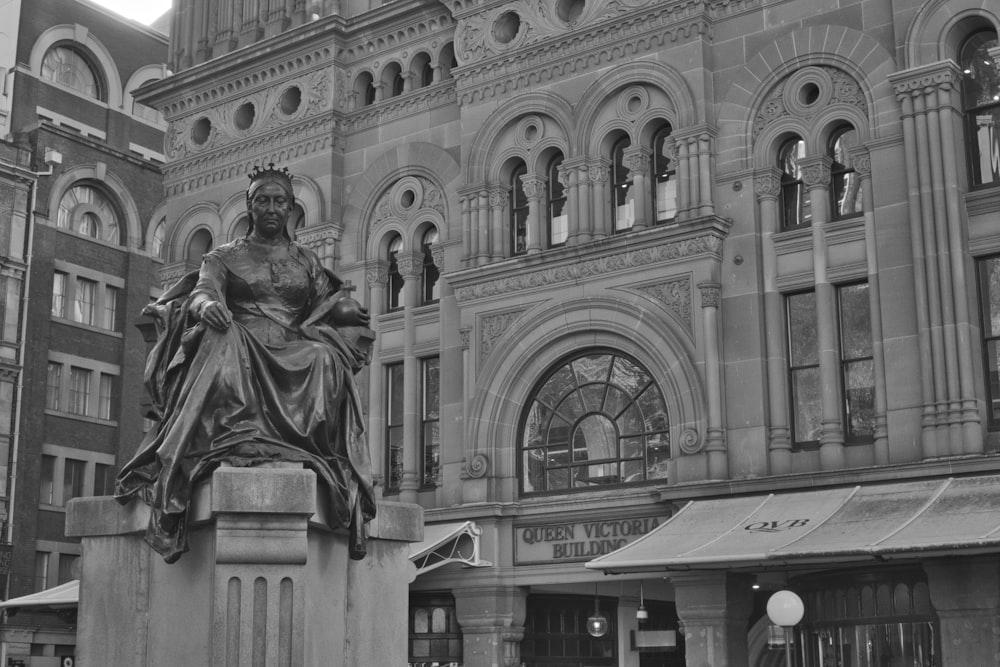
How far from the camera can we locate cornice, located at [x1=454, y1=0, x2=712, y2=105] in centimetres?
2792

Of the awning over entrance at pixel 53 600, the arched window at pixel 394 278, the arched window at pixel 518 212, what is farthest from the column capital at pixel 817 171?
the awning over entrance at pixel 53 600

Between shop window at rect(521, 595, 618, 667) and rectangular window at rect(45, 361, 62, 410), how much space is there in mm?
22235

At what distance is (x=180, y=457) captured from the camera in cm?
914

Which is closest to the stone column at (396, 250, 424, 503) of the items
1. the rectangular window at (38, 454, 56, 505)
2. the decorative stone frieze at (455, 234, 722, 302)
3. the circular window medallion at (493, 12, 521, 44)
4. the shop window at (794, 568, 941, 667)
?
the decorative stone frieze at (455, 234, 722, 302)

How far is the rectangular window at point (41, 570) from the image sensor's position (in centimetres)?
4397

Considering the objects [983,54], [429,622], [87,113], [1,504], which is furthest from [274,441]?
[87,113]

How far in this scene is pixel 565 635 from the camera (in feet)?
97.2

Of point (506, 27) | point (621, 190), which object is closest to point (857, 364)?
point (621, 190)

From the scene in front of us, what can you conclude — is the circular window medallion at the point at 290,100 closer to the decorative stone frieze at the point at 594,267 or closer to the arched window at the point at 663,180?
the decorative stone frieze at the point at 594,267

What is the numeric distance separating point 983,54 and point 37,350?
3146cm

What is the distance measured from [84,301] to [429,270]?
2013cm

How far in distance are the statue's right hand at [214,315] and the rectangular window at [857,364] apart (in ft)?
56.8

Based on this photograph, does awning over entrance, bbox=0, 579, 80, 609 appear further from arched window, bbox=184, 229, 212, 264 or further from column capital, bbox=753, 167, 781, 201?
column capital, bbox=753, 167, 781, 201

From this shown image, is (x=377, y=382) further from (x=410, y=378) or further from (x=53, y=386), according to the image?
(x=53, y=386)
